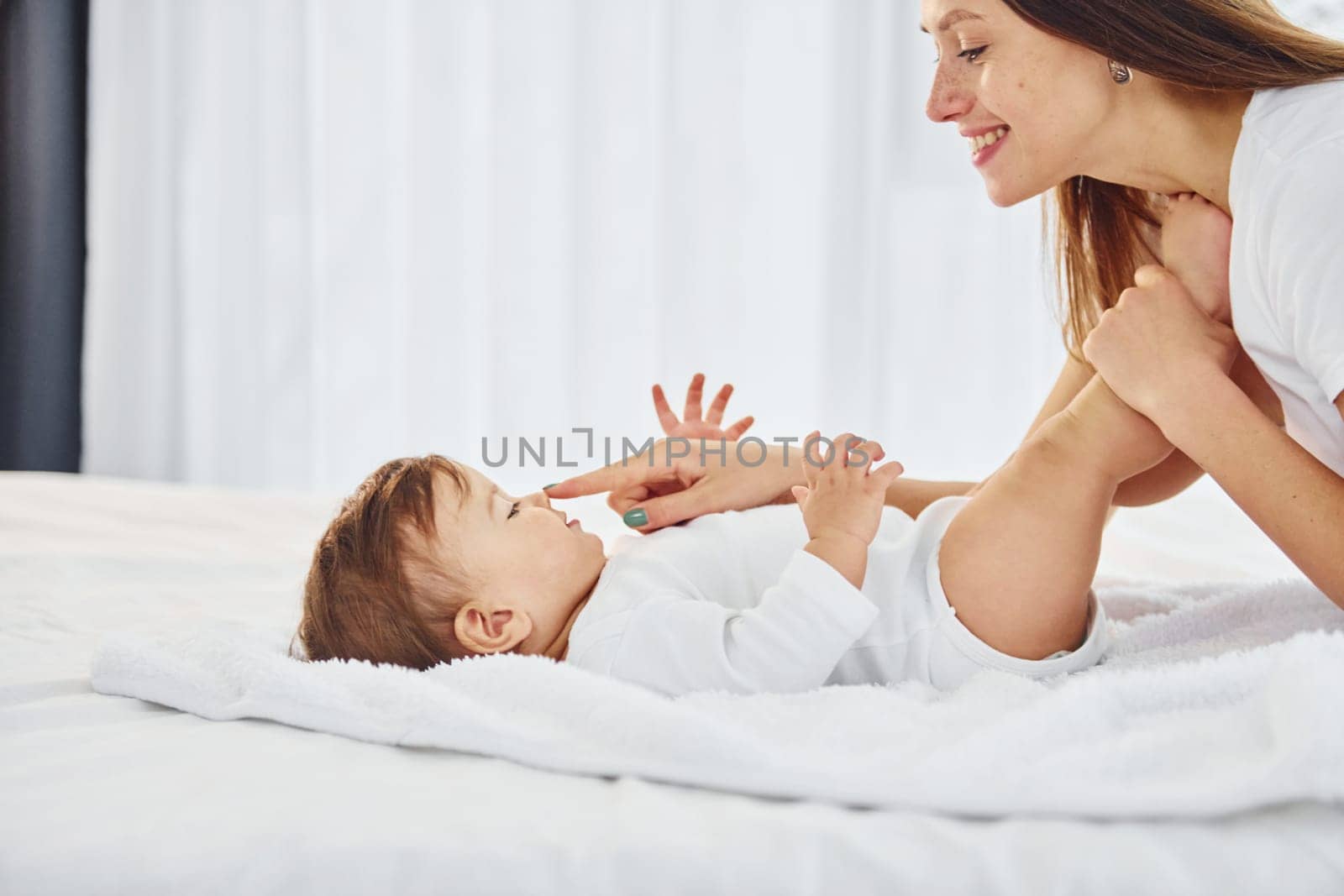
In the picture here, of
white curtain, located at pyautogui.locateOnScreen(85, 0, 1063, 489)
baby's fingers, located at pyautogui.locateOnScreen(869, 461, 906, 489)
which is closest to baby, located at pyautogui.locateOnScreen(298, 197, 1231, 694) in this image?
baby's fingers, located at pyautogui.locateOnScreen(869, 461, 906, 489)

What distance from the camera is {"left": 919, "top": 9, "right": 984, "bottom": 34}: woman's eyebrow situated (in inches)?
48.6

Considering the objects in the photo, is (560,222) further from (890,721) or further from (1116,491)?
(890,721)

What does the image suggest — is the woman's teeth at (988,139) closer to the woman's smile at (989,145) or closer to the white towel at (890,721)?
the woman's smile at (989,145)

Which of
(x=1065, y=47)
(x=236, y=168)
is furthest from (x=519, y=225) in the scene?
(x=1065, y=47)

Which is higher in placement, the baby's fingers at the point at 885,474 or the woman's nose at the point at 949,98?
the woman's nose at the point at 949,98

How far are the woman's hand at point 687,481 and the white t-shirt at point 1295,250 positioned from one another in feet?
1.75

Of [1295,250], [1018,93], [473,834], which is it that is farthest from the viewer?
[1018,93]

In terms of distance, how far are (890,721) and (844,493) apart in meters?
0.30

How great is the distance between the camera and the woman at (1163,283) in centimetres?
99

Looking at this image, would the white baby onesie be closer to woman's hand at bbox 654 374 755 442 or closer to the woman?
the woman

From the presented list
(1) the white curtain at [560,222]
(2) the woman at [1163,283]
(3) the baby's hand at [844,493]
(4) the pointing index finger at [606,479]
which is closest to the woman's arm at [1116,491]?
(2) the woman at [1163,283]

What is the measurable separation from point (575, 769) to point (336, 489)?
2677 millimetres

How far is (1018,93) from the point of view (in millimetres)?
1229

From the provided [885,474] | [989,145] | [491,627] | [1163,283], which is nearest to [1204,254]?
[1163,283]
